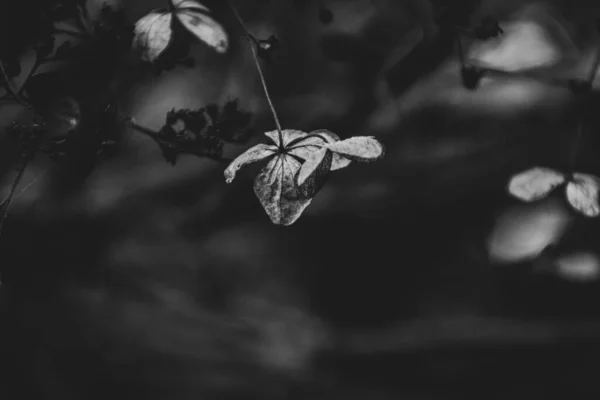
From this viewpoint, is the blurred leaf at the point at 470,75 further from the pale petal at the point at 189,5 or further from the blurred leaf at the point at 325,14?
the pale petal at the point at 189,5

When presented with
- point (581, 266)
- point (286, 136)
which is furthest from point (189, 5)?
point (581, 266)

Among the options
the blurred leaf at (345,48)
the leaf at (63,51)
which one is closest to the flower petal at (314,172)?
the leaf at (63,51)

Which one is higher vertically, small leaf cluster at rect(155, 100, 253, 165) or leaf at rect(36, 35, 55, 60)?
leaf at rect(36, 35, 55, 60)

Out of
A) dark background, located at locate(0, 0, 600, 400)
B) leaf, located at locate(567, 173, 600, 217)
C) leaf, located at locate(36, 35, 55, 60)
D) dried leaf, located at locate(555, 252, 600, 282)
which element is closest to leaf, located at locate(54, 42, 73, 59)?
leaf, located at locate(36, 35, 55, 60)

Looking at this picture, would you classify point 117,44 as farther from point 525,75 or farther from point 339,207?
point 339,207

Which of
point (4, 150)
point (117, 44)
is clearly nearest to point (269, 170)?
point (117, 44)

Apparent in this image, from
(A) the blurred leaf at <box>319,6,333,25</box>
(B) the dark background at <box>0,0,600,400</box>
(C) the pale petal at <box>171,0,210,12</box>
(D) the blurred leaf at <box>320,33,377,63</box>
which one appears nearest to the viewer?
(C) the pale petal at <box>171,0,210,12</box>

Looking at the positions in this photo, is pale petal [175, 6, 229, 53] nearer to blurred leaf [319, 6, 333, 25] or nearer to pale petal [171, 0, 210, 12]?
pale petal [171, 0, 210, 12]

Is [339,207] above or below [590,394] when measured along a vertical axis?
above
